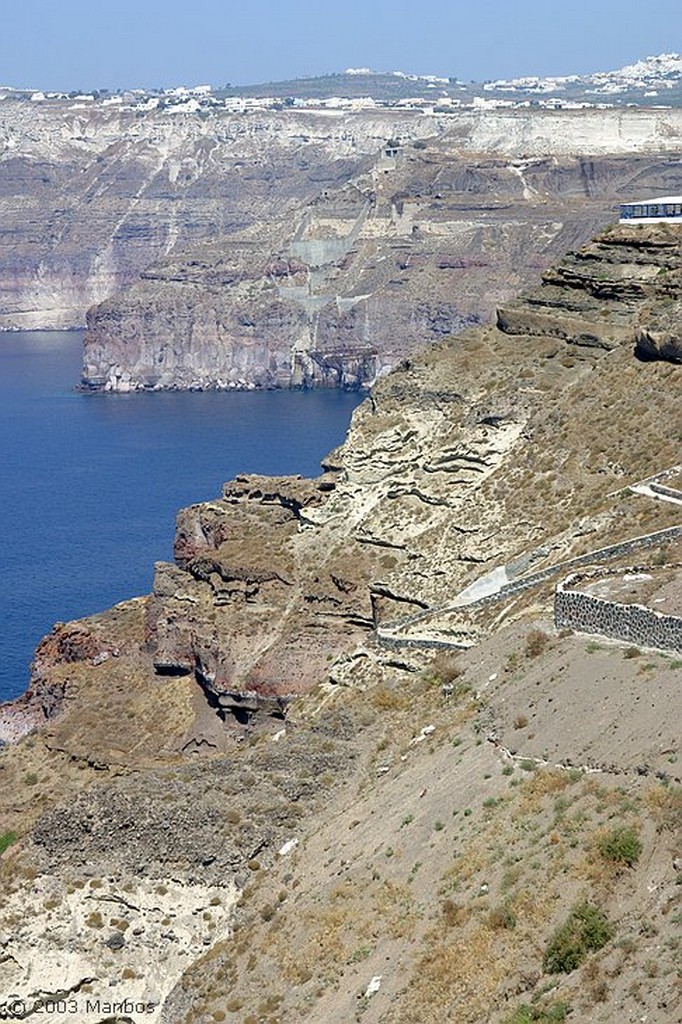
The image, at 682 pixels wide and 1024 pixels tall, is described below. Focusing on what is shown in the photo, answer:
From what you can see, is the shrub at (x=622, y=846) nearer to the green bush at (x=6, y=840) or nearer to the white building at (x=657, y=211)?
the green bush at (x=6, y=840)

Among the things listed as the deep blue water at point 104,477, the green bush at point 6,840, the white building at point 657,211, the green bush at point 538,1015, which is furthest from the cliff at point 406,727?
the deep blue water at point 104,477

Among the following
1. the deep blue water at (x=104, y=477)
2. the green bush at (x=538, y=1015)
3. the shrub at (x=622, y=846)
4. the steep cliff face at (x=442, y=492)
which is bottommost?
the deep blue water at (x=104, y=477)

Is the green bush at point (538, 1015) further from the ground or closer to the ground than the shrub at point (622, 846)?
closer to the ground

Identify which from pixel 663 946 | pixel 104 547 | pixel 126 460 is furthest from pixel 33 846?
pixel 126 460

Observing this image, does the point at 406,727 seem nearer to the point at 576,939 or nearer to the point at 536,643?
the point at 536,643

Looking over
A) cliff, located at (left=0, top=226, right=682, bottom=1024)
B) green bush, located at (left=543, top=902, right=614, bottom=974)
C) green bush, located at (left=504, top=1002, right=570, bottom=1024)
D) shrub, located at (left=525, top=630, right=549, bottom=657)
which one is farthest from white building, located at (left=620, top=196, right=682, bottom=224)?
green bush, located at (left=504, top=1002, right=570, bottom=1024)

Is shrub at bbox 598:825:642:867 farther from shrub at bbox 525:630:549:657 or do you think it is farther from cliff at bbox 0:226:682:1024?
shrub at bbox 525:630:549:657
